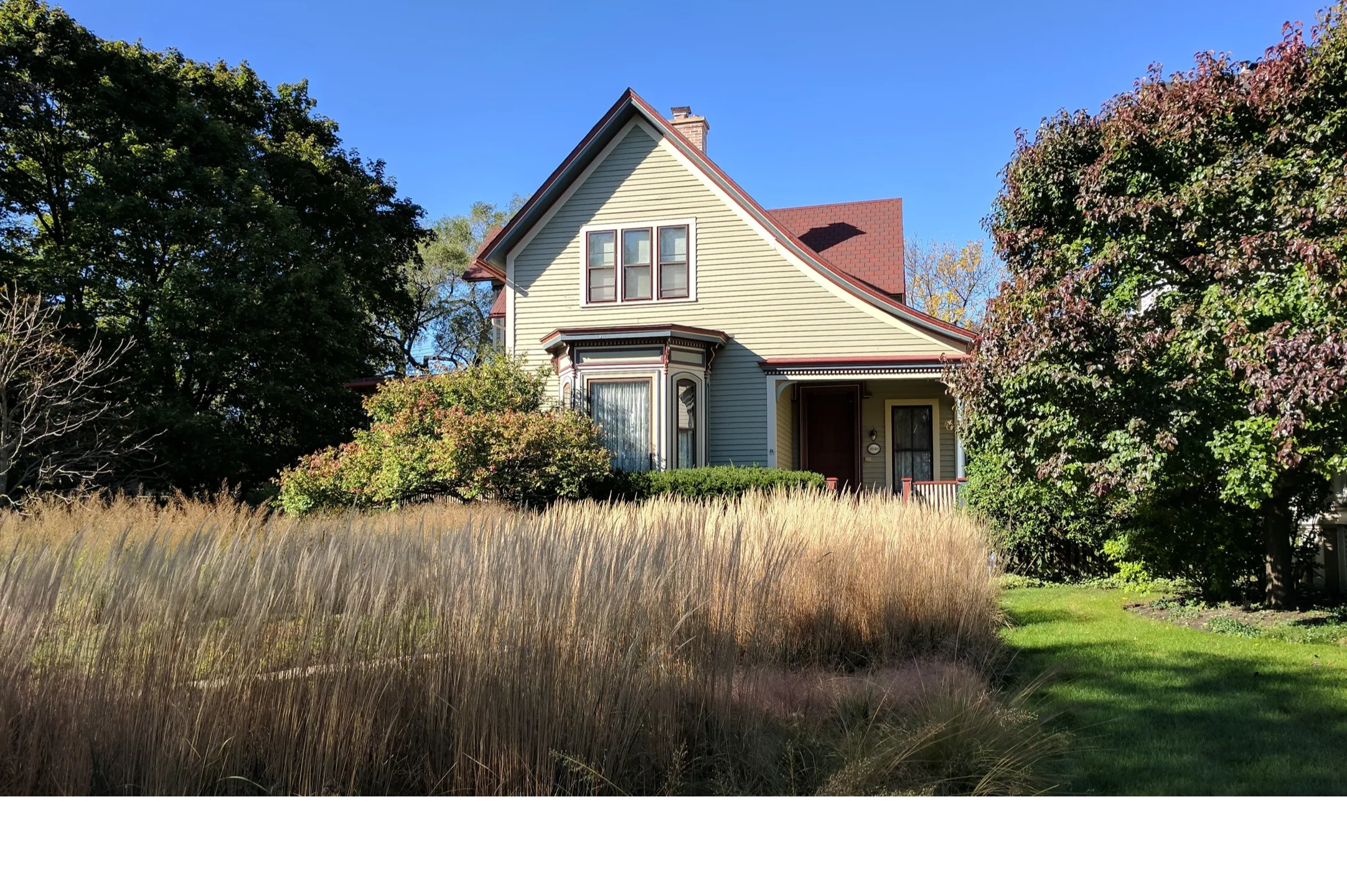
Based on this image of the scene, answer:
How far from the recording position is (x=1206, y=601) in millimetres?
8898

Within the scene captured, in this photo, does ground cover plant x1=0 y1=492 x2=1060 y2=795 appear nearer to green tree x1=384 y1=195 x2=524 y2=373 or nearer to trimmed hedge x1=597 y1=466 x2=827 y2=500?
trimmed hedge x1=597 y1=466 x2=827 y2=500

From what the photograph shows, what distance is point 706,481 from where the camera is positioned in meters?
14.1

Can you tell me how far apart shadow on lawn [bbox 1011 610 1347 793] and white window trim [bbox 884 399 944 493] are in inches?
471

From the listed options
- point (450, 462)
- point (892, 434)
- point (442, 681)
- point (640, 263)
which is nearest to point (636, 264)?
point (640, 263)

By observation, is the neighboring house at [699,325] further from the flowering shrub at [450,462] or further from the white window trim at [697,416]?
the flowering shrub at [450,462]

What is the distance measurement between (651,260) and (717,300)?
5.39 feet

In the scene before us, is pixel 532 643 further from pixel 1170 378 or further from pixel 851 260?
pixel 851 260

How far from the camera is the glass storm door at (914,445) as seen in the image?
18859 mm

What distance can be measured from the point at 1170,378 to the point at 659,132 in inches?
497

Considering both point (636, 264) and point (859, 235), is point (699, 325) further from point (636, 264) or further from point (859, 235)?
point (859, 235)

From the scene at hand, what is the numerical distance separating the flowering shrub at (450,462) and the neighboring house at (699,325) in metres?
2.07

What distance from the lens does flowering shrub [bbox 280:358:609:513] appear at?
12.7 meters

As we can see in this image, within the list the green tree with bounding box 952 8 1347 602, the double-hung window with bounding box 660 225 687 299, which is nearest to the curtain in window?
the double-hung window with bounding box 660 225 687 299
